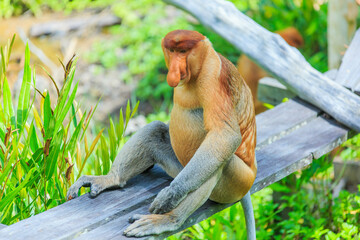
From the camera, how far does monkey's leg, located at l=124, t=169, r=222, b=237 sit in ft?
7.80

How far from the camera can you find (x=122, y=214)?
2.57 m

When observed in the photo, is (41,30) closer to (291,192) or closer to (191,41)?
(291,192)

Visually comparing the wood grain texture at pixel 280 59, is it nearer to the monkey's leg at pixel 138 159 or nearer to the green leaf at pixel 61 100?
the monkey's leg at pixel 138 159

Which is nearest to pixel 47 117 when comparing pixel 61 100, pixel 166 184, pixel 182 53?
pixel 61 100

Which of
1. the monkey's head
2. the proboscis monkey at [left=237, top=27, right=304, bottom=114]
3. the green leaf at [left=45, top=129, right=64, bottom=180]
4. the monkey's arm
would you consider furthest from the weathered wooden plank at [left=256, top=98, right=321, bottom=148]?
the proboscis monkey at [left=237, top=27, right=304, bottom=114]

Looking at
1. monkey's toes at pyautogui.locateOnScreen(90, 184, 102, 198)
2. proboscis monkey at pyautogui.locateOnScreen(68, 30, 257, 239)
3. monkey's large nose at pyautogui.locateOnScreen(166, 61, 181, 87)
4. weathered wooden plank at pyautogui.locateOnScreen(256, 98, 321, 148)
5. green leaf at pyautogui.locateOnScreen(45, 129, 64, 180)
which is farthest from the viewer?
weathered wooden plank at pyautogui.locateOnScreen(256, 98, 321, 148)

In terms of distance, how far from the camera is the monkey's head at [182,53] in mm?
2199

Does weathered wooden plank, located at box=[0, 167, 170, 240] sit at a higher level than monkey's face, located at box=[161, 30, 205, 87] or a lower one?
lower

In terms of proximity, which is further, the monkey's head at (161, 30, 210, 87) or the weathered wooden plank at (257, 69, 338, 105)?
the weathered wooden plank at (257, 69, 338, 105)

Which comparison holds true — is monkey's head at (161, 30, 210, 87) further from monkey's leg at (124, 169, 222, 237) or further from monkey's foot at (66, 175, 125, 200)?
monkey's foot at (66, 175, 125, 200)

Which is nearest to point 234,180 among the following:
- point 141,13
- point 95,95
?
point 95,95

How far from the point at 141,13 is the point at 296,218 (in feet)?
17.2

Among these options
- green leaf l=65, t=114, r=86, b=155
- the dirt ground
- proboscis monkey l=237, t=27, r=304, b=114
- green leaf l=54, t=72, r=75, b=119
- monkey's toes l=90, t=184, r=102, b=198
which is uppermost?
green leaf l=54, t=72, r=75, b=119

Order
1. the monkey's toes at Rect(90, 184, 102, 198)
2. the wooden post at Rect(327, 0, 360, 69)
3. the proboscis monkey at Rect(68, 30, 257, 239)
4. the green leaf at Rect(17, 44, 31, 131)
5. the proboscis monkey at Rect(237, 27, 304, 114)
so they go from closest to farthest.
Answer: the proboscis monkey at Rect(68, 30, 257, 239), the monkey's toes at Rect(90, 184, 102, 198), the green leaf at Rect(17, 44, 31, 131), the wooden post at Rect(327, 0, 360, 69), the proboscis monkey at Rect(237, 27, 304, 114)
